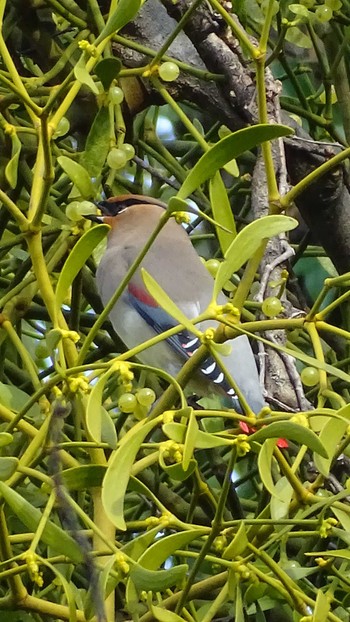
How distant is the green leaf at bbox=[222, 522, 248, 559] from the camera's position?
0.90 m

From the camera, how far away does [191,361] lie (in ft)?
2.86

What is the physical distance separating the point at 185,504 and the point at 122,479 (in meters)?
0.67

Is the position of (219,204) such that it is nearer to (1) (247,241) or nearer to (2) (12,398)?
(1) (247,241)

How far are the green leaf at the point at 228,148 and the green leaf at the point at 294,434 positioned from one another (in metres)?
0.18

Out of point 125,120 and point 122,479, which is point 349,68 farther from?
point 122,479

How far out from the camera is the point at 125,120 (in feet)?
5.49

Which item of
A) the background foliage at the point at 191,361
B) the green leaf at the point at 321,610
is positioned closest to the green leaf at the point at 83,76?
the background foliage at the point at 191,361

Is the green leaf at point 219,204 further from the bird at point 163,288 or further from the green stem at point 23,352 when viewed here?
the bird at point 163,288

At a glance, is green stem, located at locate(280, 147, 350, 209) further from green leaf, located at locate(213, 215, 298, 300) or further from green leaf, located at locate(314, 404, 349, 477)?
green leaf, located at locate(314, 404, 349, 477)

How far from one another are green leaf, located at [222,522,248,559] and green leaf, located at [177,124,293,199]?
259 mm

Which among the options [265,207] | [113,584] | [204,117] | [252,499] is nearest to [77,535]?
[113,584]

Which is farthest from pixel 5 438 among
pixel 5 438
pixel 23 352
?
pixel 23 352

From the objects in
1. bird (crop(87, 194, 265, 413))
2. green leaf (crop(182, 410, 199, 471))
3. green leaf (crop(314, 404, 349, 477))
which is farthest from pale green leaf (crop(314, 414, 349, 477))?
bird (crop(87, 194, 265, 413))

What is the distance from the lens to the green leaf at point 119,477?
A: 0.80m
